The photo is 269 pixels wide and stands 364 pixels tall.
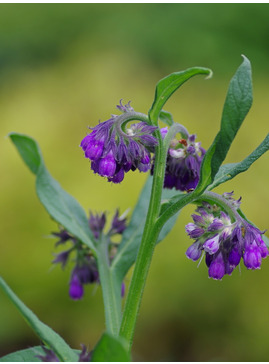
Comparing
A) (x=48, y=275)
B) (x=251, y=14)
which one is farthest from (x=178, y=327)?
(x=251, y=14)

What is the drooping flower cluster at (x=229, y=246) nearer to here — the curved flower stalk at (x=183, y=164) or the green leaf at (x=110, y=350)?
the curved flower stalk at (x=183, y=164)

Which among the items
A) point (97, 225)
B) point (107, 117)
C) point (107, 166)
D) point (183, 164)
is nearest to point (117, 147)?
point (107, 166)

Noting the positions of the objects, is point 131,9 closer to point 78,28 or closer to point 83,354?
point 78,28

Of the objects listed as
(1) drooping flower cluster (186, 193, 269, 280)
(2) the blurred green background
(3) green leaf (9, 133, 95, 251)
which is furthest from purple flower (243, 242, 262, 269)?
(2) the blurred green background

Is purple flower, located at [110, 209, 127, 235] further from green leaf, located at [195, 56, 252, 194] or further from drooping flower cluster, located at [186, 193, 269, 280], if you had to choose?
green leaf, located at [195, 56, 252, 194]

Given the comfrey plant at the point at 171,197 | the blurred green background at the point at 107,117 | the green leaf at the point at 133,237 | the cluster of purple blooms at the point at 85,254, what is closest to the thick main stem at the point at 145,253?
the comfrey plant at the point at 171,197

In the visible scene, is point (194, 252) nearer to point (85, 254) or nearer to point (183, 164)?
point (183, 164)
